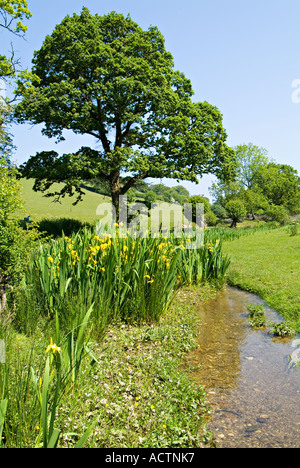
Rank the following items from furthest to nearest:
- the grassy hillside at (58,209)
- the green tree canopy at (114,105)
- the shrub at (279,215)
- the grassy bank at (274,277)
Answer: the shrub at (279,215), the grassy hillside at (58,209), the green tree canopy at (114,105), the grassy bank at (274,277)

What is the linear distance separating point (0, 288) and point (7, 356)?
2.56 meters

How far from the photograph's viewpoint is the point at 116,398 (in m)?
3.07

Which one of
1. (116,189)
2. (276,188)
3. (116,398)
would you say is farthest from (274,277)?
(276,188)

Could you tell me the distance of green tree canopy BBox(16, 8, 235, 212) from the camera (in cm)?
1571

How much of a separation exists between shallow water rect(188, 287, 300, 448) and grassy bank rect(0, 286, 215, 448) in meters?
0.23

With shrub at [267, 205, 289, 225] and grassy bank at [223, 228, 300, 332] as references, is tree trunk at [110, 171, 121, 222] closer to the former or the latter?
grassy bank at [223, 228, 300, 332]

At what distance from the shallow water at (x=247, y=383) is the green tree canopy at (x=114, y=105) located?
39.5 feet

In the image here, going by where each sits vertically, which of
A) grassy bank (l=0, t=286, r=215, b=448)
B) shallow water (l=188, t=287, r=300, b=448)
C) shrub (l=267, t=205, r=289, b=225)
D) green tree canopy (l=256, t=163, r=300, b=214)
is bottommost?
shallow water (l=188, t=287, r=300, b=448)

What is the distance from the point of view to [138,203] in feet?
68.7

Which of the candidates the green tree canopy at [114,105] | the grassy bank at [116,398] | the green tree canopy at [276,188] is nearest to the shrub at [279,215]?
the green tree canopy at [114,105]

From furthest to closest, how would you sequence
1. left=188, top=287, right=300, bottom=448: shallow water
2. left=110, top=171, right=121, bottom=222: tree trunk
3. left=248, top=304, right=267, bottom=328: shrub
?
left=110, top=171, right=121, bottom=222: tree trunk < left=248, top=304, right=267, bottom=328: shrub < left=188, top=287, right=300, bottom=448: shallow water

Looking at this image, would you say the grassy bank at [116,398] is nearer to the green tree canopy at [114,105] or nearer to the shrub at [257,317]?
the shrub at [257,317]

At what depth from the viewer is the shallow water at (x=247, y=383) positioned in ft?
9.24

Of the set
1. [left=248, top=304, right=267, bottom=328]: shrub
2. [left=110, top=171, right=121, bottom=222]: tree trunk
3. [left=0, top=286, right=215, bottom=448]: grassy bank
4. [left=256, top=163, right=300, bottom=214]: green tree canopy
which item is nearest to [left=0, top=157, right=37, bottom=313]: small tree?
[left=0, top=286, right=215, bottom=448]: grassy bank
